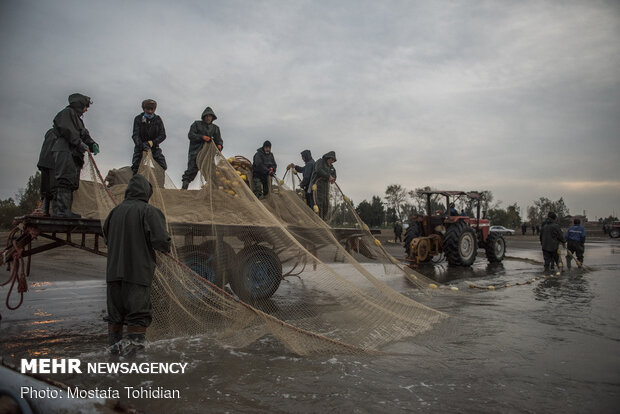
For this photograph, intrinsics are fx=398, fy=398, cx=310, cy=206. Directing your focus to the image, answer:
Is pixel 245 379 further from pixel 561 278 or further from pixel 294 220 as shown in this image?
pixel 561 278

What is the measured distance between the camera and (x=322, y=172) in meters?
7.82

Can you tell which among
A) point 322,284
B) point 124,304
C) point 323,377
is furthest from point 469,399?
point 124,304

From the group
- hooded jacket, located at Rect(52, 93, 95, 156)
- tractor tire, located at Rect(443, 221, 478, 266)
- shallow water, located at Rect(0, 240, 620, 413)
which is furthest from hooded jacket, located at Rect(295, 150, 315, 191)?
tractor tire, located at Rect(443, 221, 478, 266)

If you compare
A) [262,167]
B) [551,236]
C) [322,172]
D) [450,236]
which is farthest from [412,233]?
[262,167]

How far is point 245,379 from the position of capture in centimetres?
331

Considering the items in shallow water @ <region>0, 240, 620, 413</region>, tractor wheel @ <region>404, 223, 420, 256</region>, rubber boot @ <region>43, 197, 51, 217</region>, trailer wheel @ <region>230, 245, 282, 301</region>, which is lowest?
shallow water @ <region>0, 240, 620, 413</region>

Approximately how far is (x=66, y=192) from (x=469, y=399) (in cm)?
482

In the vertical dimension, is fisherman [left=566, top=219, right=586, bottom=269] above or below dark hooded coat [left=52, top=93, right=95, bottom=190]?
below

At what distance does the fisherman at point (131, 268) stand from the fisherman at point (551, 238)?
10.3 m

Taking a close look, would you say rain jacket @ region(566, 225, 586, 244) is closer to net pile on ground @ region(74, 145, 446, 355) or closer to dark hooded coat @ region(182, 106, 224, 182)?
net pile on ground @ region(74, 145, 446, 355)

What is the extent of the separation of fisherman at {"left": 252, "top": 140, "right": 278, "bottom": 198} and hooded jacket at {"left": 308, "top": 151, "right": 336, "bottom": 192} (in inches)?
31.5

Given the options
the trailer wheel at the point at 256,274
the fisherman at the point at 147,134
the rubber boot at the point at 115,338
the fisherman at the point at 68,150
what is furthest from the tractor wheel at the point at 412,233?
the rubber boot at the point at 115,338

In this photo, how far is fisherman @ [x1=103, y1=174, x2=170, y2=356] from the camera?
3529mm

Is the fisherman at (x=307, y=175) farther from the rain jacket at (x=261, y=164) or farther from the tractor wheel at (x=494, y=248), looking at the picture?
the tractor wheel at (x=494, y=248)
